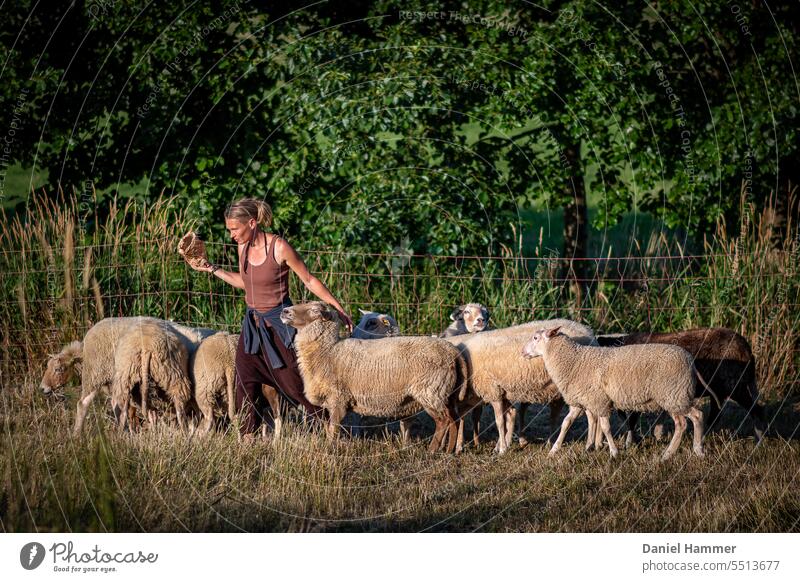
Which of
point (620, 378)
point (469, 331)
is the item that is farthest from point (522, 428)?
point (620, 378)

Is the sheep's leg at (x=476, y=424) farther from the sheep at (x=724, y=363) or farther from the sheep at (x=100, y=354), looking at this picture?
the sheep at (x=100, y=354)

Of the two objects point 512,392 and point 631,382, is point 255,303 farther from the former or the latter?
point 631,382

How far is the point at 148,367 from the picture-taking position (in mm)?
8352

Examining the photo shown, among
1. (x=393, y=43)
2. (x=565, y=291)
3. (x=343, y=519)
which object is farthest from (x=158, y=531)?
(x=565, y=291)

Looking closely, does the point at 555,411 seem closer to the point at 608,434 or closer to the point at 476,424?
the point at 476,424

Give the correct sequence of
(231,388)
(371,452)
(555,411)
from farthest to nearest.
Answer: (555,411) < (231,388) < (371,452)

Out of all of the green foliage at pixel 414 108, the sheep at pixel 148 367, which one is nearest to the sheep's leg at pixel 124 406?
the sheep at pixel 148 367

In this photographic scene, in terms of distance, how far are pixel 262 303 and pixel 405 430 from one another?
5.60ft

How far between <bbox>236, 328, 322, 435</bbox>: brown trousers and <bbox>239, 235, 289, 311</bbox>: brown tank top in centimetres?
29

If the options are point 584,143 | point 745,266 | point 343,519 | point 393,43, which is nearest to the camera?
point 343,519

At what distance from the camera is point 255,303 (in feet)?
27.0

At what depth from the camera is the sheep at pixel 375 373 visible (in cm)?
829

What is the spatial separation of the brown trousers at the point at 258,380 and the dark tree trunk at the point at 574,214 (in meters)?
5.12

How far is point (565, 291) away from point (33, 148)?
297 inches
